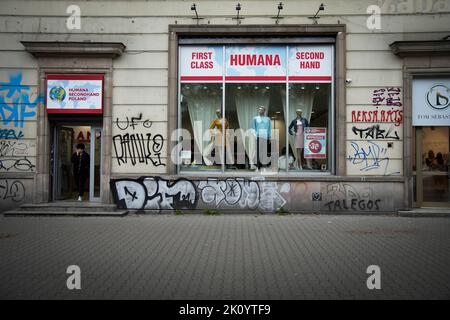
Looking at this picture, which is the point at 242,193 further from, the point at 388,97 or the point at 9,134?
the point at 9,134

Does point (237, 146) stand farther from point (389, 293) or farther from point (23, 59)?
point (389, 293)

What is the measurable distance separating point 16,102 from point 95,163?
2972mm

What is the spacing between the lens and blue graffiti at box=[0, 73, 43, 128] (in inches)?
500

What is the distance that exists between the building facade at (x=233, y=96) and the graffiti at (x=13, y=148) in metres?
0.03

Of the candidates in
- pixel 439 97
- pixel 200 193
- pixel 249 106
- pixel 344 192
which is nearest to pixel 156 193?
pixel 200 193

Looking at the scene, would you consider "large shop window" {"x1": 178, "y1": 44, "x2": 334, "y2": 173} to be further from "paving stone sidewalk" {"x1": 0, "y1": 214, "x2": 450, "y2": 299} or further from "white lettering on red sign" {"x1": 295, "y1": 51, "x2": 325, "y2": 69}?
"paving stone sidewalk" {"x1": 0, "y1": 214, "x2": 450, "y2": 299}

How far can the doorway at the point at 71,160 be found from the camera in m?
13.3

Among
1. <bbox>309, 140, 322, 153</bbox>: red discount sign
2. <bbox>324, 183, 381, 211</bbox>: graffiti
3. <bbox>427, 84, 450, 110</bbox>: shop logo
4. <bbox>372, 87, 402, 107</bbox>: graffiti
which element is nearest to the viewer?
<bbox>324, 183, 381, 211</bbox>: graffiti

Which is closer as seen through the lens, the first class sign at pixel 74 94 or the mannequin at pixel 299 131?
the first class sign at pixel 74 94

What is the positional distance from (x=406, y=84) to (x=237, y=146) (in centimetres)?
539

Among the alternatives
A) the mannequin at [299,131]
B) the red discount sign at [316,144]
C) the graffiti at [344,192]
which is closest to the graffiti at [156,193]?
the mannequin at [299,131]

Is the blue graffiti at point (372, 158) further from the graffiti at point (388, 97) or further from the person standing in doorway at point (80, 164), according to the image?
the person standing in doorway at point (80, 164)

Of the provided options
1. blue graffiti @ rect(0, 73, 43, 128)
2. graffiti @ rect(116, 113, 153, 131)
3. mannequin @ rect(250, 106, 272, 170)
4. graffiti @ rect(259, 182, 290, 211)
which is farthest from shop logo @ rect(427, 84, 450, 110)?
→ blue graffiti @ rect(0, 73, 43, 128)

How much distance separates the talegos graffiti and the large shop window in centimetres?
68
